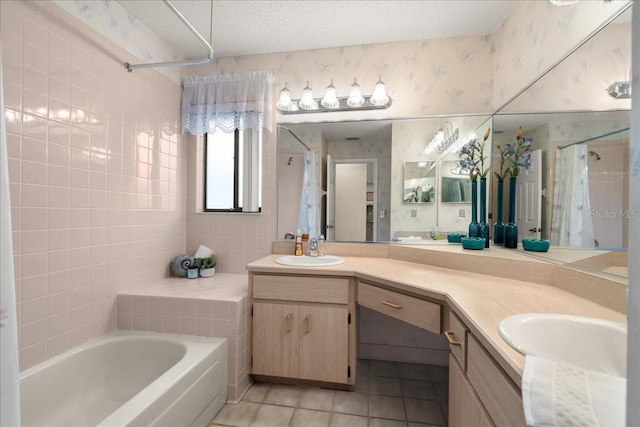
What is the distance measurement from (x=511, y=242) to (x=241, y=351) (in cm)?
177

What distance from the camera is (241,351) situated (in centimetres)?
179

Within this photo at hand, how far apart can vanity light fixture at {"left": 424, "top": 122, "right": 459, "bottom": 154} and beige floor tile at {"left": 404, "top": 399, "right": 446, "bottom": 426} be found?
5.39 feet

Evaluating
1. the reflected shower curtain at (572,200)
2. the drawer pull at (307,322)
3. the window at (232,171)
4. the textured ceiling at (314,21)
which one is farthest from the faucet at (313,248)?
the textured ceiling at (314,21)

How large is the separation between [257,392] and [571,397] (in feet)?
5.72

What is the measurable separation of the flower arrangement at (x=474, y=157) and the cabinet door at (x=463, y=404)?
1.34 meters

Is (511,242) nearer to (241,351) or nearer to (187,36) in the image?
(241,351)

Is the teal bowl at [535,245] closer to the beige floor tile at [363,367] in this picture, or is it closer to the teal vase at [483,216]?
the teal vase at [483,216]

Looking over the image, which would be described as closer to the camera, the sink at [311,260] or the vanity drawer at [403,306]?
the vanity drawer at [403,306]

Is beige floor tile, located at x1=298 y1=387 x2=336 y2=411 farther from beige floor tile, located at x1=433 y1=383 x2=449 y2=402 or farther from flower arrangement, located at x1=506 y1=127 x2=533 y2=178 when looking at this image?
flower arrangement, located at x1=506 y1=127 x2=533 y2=178

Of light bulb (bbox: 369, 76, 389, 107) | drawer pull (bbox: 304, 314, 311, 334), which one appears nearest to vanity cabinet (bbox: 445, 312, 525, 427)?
drawer pull (bbox: 304, 314, 311, 334)

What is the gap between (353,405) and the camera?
1723 mm

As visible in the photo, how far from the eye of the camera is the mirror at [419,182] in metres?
2.13

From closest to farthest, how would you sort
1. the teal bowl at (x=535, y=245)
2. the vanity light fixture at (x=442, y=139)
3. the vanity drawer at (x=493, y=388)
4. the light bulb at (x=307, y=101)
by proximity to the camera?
the vanity drawer at (x=493, y=388) < the teal bowl at (x=535, y=245) < the vanity light fixture at (x=442, y=139) < the light bulb at (x=307, y=101)

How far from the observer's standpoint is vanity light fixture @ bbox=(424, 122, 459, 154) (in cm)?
212
